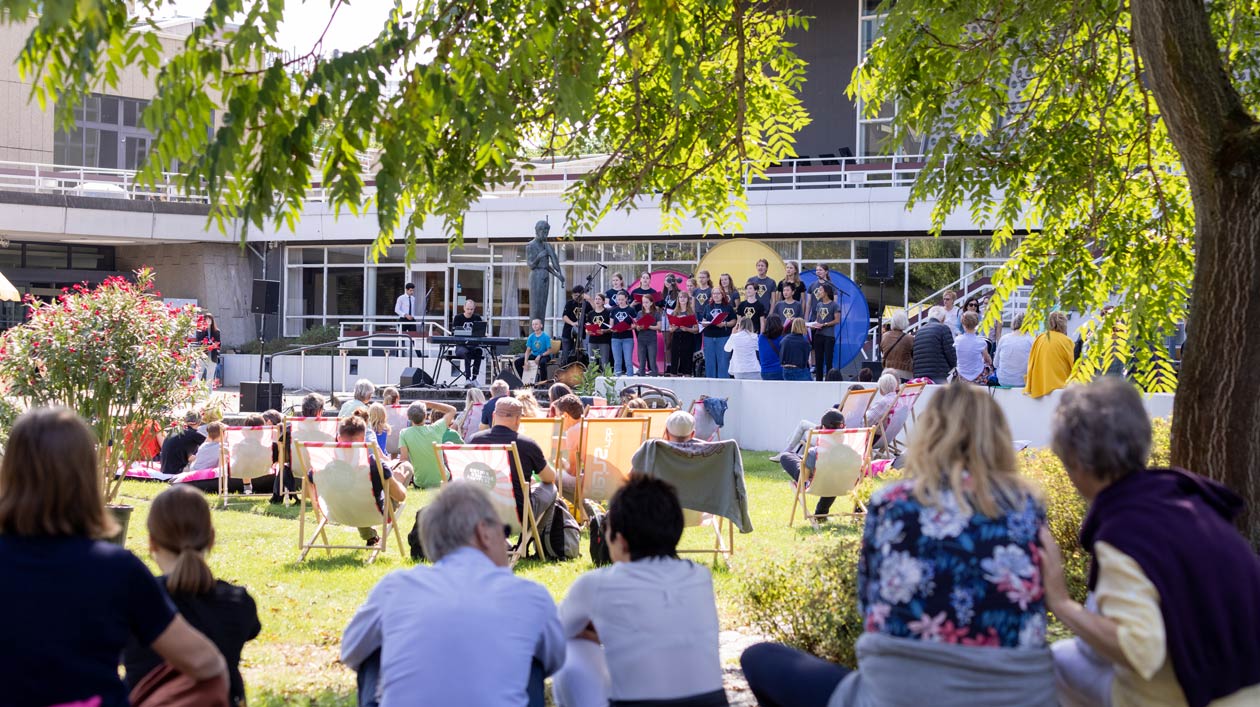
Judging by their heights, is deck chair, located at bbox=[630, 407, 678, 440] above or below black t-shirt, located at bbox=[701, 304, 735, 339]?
below

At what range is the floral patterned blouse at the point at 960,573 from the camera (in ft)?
10.2

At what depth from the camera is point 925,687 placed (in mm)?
3154

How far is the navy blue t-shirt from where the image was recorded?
→ 2908mm

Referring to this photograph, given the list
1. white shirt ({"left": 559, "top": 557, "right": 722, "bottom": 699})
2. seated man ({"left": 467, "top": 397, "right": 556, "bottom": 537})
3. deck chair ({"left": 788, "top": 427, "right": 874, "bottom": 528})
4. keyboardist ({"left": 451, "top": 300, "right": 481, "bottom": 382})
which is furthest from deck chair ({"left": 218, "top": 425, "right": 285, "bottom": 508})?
keyboardist ({"left": 451, "top": 300, "right": 481, "bottom": 382})

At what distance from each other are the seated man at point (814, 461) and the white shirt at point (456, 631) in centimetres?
673

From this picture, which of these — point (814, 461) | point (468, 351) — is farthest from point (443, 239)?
point (814, 461)

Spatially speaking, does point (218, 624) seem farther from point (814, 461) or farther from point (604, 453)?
point (814, 461)

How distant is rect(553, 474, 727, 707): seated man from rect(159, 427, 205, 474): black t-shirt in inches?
406

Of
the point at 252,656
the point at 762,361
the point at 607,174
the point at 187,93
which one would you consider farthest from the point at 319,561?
the point at 762,361

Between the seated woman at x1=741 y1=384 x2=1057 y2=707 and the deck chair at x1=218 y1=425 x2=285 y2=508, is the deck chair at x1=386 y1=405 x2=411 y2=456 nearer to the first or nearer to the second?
the deck chair at x1=218 y1=425 x2=285 y2=508

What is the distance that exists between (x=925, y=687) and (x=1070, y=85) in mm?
6199

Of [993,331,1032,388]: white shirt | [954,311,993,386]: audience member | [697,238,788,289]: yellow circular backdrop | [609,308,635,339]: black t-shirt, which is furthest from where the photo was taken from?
[697,238,788,289]: yellow circular backdrop

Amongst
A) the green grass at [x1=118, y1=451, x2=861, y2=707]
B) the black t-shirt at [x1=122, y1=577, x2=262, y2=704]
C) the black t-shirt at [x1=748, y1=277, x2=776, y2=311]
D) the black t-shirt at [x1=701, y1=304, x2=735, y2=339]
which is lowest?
the green grass at [x1=118, y1=451, x2=861, y2=707]

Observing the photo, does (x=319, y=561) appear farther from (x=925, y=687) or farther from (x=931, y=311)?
(x=931, y=311)
